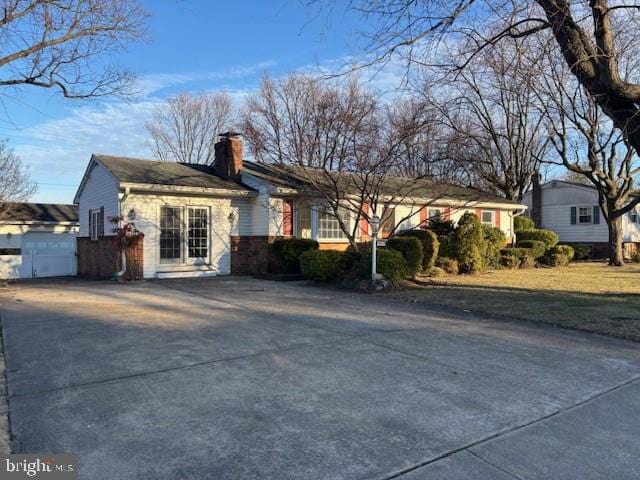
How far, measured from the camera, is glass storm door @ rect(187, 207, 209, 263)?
16672 millimetres

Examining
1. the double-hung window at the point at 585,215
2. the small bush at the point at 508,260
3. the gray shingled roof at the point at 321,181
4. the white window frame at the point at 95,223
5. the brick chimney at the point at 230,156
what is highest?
the brick chimney at the point at 230,156

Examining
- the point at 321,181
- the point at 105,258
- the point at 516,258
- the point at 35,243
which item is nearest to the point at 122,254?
the point at 105,258

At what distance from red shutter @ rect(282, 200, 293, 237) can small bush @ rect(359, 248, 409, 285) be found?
4.54 metres

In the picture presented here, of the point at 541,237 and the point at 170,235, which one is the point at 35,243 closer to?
the point at 170,235

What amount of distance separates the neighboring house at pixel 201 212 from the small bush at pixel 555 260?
8.00 meters

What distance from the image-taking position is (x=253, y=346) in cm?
659

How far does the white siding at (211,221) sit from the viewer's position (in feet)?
51.4

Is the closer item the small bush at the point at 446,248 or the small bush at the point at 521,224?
the small bush at the point at 446,248

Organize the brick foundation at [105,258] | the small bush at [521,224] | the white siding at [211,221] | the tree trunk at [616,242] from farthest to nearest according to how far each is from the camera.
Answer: the small bush at [521,224] < the tree trunk at [616,242] < the white siding at [211,221] < the brick foundation at [105,258]

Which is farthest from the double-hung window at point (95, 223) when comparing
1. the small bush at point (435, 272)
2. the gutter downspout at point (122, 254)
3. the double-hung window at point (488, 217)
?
the double-hung window at point (488, 217)

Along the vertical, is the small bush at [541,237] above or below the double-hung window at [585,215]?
below

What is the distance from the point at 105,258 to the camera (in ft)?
56.0

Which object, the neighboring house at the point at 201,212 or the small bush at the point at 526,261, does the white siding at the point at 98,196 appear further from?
the small bush at the point at 526,261

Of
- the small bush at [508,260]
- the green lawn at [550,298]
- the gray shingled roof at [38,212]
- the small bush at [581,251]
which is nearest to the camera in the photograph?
the green lawn at [550,298]
